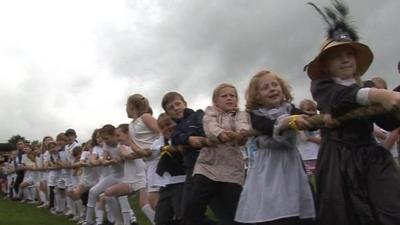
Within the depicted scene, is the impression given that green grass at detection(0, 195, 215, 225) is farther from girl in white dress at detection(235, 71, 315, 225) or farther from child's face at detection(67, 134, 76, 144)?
girl in white dress at detection(235, 71, 315, 225)

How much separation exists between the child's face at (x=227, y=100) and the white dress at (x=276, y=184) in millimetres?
1071

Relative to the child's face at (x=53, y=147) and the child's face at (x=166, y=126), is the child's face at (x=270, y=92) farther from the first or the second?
the child's face at (x=53, y=147)

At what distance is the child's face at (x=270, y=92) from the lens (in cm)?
472

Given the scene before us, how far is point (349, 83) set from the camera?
13.7 ft

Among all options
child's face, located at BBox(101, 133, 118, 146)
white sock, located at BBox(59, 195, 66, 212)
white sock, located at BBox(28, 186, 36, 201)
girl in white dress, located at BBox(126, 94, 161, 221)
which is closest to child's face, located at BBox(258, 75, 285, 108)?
girl in white dress, located at BBox(126, 94, 161, 221)

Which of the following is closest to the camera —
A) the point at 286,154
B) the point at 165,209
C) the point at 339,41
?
the point at 339,41

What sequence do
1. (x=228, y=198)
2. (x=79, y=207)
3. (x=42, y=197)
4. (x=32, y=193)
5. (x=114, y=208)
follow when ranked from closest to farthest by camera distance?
(x=228, y=198) → (x=114, y=208) → (x=79, y=207) → (x=42, y=197) → (x=32, y=193)

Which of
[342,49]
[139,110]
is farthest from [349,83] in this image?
[139,110]

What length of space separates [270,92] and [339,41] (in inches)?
28.8

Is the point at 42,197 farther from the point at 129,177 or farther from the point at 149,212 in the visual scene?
the point at 149,212

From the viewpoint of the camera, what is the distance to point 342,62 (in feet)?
13.9

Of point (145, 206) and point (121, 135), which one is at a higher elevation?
point (121, 135)

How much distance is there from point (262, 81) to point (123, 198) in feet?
18.1

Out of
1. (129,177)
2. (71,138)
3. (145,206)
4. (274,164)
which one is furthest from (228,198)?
(71,138)
